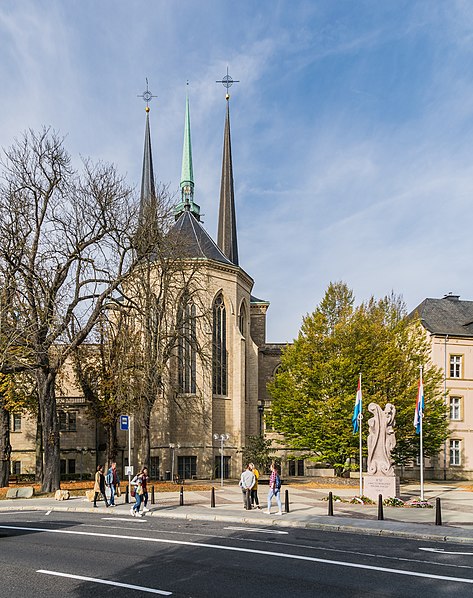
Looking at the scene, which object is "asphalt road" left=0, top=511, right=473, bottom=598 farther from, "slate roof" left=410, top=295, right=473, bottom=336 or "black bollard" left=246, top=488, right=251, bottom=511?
"slate roof" left=410, top=295, right=473, bottom=336

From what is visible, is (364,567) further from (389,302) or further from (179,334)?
(389,302)

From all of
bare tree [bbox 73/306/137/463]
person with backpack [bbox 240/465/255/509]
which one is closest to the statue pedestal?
person with backpack [bbox 240/465/255/509]

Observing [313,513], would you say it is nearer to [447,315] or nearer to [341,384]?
[341,384]

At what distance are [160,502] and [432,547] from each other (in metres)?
12.8

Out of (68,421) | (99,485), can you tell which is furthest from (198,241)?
(99,485)

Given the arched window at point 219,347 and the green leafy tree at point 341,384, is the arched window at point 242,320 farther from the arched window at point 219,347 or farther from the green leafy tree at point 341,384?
the green leafy tree at point 341,384

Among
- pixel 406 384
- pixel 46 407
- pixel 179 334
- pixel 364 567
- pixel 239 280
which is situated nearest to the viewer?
pixel 364 567

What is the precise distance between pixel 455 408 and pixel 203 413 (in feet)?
68.3

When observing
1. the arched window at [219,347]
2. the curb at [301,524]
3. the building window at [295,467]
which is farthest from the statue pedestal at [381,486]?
the building window at [295,467]

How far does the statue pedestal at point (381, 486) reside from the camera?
24250mm

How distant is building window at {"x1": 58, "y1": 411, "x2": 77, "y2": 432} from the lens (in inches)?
1984

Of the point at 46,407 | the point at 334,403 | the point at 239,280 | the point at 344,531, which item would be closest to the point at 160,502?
the point at 46,407

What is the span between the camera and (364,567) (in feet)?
38.5

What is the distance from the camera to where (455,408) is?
51062 mm
